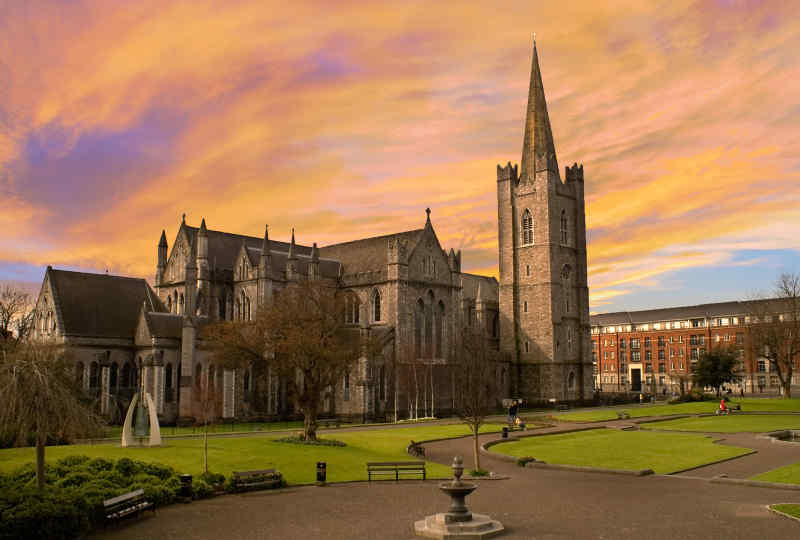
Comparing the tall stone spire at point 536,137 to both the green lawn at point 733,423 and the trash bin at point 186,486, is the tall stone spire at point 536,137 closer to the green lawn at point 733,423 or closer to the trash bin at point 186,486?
the green lawn at point 733,423

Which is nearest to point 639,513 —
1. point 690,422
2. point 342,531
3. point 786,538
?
point 786,538

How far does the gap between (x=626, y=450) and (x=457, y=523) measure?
2250cm

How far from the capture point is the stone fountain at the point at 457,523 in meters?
19.3

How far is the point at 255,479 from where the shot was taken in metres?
27.1

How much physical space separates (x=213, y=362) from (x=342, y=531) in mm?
43265

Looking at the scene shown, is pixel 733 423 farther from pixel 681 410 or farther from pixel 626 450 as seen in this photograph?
pixel 626 450

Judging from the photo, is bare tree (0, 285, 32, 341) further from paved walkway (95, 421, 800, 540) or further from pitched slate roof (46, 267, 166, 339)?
paved walkway (95, 421, 800, 540)

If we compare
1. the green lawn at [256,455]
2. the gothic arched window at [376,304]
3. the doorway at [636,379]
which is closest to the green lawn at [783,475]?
the green lawn at [256,455]

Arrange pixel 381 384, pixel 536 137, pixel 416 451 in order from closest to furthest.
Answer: pixel 416 451, pixel 381 384, pixel 536 137

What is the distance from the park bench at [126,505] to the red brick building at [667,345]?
370 ft

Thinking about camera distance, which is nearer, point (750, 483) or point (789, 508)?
point (789, 508)

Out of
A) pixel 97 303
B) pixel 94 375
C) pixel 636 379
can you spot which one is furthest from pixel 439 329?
pixel 636 379

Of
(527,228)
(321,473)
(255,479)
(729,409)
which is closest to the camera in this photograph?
(255,479)

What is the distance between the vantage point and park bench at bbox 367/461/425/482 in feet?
96.5
